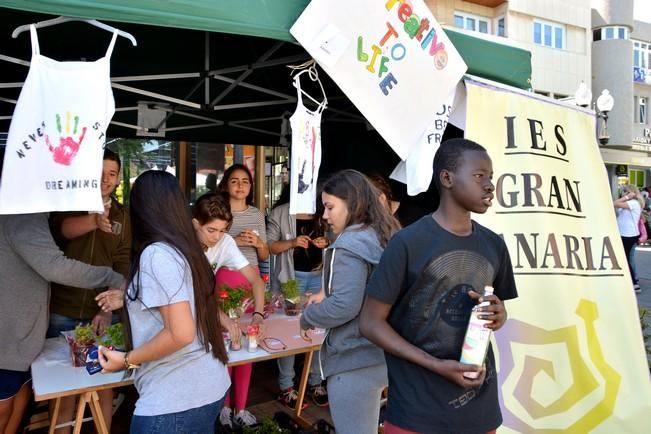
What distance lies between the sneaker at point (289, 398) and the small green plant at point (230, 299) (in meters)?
1.27

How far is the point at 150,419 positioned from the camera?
1663mm

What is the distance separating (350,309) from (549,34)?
985 inches

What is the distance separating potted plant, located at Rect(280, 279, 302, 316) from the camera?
11.2 feet

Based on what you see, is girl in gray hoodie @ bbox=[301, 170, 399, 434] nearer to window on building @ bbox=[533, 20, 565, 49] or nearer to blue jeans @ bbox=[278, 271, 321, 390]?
blue jeans @ bbox=[278, 271, 321, 390]

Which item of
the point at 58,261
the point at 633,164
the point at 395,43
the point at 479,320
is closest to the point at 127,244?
the point at 58,261

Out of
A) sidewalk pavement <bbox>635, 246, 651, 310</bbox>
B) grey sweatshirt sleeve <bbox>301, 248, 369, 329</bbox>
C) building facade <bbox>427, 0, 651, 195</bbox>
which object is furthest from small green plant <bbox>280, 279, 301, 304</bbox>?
building facade <bbox>427, 0, 651, 195</bbox>

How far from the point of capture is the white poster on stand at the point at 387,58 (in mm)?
2459

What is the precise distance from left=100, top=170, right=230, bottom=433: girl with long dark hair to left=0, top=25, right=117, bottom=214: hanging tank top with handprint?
38cm

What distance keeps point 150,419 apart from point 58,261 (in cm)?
102

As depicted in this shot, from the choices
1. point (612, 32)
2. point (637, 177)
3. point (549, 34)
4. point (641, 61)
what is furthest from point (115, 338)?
point (641, 61)

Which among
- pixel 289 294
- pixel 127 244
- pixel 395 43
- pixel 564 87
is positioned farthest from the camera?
pixel 564 87

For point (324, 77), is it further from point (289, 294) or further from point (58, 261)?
point (58, 261)

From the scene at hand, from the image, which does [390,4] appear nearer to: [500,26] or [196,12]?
[196,12]

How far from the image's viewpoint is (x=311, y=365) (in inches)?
155
